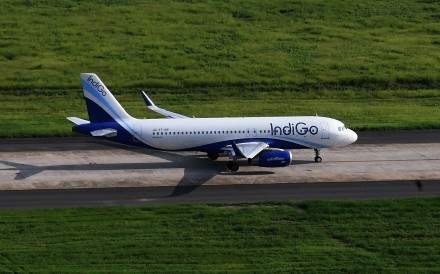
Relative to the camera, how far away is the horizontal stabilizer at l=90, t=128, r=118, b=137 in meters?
70.7

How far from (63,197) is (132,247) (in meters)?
11.3

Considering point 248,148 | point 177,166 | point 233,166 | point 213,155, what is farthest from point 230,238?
point 213,155

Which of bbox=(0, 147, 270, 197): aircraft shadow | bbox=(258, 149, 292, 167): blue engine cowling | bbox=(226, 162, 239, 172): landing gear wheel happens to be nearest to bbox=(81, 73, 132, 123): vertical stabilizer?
bbox=(0, 147, 270, 197): aircraft shadow

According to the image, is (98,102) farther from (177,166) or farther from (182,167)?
(182,167)

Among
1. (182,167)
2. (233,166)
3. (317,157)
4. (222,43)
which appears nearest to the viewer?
(233,166)

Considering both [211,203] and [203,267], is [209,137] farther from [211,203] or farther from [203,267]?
[203,267]

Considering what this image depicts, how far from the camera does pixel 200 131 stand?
7206 centimetres

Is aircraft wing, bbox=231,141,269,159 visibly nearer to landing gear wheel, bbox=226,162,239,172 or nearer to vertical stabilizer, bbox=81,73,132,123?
landing gear wheel, bbox=226,162,239,172

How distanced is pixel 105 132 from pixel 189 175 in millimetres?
7041

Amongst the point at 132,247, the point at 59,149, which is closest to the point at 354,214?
the point at 132,247

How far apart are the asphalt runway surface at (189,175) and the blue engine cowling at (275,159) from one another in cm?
108

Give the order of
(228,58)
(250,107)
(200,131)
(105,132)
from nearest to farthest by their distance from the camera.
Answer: (105,132) < (200,131) < (250,107) < (228,58)

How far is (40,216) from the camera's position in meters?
59.0

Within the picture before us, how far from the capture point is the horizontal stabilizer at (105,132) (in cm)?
7069
